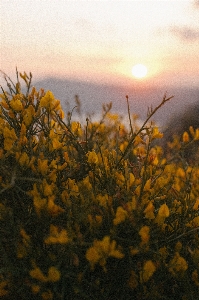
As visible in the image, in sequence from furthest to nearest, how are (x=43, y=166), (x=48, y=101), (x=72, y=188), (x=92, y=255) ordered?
(x=48, y=101) → (x=72, y=188) → (x=43, y=166) → (x=92, y=255)

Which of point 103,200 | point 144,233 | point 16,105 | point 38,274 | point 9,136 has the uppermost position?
point 16,105

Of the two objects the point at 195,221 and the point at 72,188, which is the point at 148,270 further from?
the point at 72,188

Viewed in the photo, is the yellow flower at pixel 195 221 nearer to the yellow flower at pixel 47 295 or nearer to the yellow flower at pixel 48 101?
the yellow flower at pixel 47 295

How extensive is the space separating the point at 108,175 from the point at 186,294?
1.93ft

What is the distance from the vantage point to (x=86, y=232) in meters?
1.67

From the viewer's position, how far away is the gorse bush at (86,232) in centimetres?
165

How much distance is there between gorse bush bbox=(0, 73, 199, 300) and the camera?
1.65 m

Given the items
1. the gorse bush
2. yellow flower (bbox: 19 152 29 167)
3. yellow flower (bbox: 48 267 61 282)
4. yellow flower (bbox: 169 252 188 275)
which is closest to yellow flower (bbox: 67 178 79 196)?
the gorse bush

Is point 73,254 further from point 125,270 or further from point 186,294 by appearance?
point 186,294

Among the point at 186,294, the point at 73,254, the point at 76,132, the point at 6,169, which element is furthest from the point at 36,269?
the point at 76,132

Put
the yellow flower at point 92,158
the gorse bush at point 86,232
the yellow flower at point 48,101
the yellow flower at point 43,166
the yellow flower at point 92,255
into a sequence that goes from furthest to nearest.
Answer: the yellow flower at point 48,101 < the yellow flower at point 92,158 < the yellow flower at point 43,166 < the gorse bush at point 86,232 < the yellow flower at point 92,255

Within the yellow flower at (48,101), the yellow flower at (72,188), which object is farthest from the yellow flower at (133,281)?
the yellow flower at (48,101)

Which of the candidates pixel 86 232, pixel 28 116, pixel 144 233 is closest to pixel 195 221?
pixel 144 233

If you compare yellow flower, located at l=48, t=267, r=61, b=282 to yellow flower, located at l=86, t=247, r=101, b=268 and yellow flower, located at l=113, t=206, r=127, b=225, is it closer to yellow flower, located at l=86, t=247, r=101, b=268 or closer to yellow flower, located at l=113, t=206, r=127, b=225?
yellow flower, located at l=86, t=247, r=101, b=268
